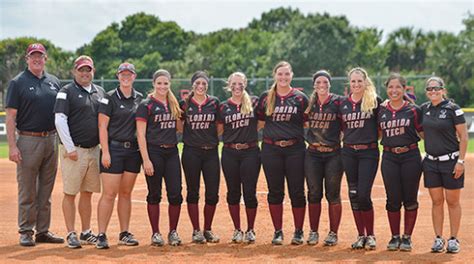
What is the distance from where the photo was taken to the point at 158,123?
29.2 ft

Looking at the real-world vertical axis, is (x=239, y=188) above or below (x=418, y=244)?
above

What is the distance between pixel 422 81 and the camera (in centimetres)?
3072

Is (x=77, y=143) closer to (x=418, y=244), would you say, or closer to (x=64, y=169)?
(x=64, y=169)

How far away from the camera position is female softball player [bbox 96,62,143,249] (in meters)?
8.76

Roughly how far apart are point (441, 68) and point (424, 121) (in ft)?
121

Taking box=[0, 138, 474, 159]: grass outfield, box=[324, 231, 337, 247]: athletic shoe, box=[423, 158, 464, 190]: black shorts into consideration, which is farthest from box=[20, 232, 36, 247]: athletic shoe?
box=[0, 138, 474, 159]: grass outfield

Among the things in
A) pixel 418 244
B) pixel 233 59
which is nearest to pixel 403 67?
pixel 233 59

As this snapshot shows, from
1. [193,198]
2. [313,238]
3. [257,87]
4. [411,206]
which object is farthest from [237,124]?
[257,87]

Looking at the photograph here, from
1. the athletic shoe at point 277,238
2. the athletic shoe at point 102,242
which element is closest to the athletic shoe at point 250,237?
the athletic shoe at point 277,238

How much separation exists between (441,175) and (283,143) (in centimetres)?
176

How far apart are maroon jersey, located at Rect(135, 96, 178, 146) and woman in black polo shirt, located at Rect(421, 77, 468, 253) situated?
111 inches

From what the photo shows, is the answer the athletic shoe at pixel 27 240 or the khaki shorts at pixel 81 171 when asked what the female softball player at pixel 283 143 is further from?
the athletic shoe at pixel 27 240

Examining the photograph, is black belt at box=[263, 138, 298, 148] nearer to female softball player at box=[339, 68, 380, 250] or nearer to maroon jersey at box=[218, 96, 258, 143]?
maroon jersey at box=[218, 96, 258, 143]

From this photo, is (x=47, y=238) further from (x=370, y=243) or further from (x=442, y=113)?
(x=442, y=113)
